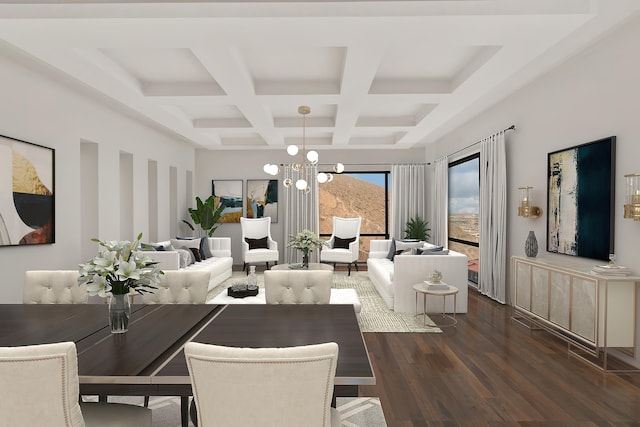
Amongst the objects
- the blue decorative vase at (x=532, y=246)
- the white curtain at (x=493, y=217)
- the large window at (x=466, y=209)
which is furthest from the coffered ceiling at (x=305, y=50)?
the blue decorative vase at (x=532, y=246)

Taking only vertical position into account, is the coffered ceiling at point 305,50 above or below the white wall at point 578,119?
above

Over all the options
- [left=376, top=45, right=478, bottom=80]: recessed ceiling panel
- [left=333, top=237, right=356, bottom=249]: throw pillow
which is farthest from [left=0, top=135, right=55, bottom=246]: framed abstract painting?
[left=333, top=237, right=356, bottom=249]: throw pillow

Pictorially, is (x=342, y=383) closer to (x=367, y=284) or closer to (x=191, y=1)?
(x=191, y=1)

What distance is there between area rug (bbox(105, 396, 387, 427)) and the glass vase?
34.6 inches

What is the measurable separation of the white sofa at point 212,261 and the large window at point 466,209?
4159 millimetres

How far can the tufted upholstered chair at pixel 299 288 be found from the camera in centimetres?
268

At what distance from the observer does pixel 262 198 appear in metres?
8.95

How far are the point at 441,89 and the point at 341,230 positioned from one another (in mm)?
3901

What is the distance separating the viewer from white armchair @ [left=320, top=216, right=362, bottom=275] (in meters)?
7.72

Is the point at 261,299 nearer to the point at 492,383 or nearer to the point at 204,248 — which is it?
the point at 492,383

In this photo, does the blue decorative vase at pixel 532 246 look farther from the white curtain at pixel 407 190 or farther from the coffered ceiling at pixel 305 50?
the white curtain at pixel 407 190

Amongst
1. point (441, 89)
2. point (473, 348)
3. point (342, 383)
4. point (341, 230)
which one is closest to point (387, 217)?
point (341, 230)

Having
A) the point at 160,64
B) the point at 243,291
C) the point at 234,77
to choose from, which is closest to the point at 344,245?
the point at 243,291

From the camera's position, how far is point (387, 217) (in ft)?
31.2
